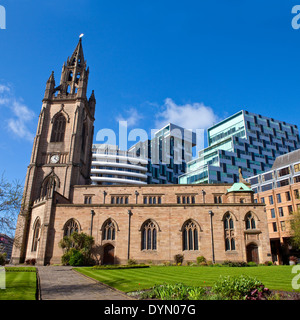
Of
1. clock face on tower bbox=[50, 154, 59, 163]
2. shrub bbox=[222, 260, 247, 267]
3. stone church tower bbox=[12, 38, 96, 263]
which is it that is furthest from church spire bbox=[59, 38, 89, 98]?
shrub bbox=[222, 260, 247, 267]

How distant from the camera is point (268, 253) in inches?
1321

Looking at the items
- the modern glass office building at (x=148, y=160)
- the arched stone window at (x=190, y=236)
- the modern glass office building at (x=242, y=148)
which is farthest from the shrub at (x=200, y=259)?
the modern glass office building at (x=148, y=160)

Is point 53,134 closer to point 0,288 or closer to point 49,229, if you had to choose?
point 49,229

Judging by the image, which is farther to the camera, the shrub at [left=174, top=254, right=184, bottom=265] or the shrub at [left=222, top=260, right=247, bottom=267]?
the shrub at [left=174, top=254, right=184, bottom=265]

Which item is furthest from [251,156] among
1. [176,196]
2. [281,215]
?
[176,196]

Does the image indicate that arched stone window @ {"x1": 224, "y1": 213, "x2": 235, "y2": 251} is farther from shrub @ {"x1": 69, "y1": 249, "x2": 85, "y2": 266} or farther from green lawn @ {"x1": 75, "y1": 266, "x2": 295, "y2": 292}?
shrub @ {"x1": 69, "y1": 249, "x2": 85, "y2": 266}

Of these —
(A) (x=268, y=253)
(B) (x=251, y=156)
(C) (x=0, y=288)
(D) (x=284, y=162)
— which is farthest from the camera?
(B) (x=251, y=156)

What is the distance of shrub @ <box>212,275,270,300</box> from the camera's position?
410 inches

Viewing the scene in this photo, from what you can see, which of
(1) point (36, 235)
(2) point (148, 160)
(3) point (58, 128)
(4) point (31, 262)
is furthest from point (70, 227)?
(2) point (148, 160)

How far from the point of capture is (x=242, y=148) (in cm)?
10412

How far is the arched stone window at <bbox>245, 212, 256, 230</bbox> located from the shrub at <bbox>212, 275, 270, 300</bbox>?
25641mm

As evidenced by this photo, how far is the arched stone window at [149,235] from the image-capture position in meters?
35.0
